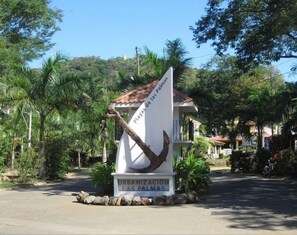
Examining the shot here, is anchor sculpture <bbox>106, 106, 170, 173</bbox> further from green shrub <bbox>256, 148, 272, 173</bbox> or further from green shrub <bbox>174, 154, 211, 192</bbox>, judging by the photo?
green shrub <bbox>256, 148, 272, 173</bbox>

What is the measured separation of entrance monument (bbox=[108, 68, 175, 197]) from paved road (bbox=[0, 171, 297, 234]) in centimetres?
160

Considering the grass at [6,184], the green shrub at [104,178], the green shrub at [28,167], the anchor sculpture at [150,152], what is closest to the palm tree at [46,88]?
the green shrub at [28,167]

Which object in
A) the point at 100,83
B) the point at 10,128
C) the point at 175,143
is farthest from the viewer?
the point at 100,83

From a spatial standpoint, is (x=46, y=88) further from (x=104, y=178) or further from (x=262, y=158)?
(x=262, y=158)

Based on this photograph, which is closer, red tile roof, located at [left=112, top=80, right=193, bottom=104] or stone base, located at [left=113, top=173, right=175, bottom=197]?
stone base, located at [left=113, top=173, right=175, bottom=197]

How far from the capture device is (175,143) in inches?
780

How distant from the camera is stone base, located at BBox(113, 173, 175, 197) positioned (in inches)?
643

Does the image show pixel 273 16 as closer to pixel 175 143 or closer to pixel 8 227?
pixel 175 143

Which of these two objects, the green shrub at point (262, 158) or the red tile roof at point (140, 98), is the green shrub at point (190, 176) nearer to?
the red tile roof at point (140, 98)

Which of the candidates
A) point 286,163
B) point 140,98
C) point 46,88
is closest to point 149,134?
point 140,98

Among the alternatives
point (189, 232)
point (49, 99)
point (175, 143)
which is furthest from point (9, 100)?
point (189, 232)

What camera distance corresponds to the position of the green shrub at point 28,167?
25.1 metres

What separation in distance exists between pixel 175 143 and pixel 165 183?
12.0 feet

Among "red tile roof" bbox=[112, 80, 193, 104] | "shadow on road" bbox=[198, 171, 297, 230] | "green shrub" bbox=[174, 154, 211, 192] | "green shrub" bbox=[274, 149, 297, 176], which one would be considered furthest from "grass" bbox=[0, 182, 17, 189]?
"green shrub" bbox=[274, 149, 297, 176]
